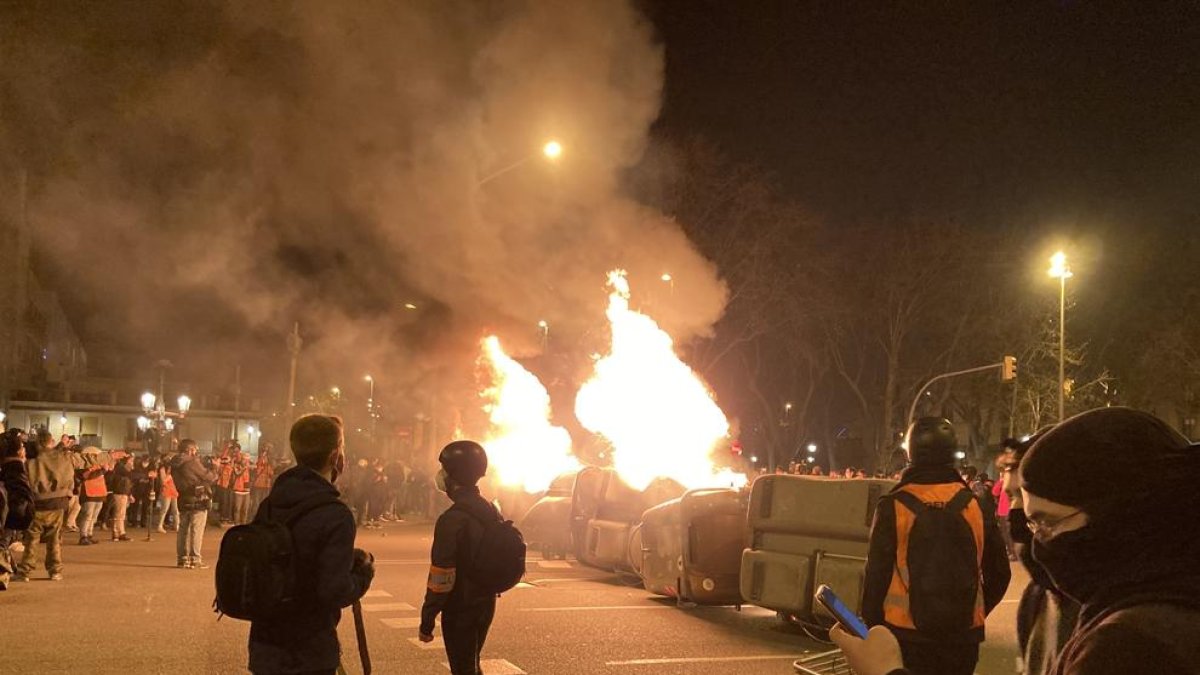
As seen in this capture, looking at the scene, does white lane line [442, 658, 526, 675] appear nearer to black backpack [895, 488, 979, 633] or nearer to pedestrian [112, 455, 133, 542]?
black backpack [895, 488, 979, 633]

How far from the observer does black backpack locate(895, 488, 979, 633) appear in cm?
423

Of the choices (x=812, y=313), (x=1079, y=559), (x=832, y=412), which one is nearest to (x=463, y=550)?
(x=1079, y=559)

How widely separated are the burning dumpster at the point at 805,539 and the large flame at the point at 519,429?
12.2 m

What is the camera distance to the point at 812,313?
32.6 meters

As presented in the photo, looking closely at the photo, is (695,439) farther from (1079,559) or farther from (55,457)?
(1079,559)

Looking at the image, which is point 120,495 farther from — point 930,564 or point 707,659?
point 930,564

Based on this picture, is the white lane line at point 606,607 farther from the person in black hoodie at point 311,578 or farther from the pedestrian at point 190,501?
the person in black hoodie at point 311,578

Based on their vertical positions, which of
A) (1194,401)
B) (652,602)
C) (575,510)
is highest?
(1194,401)

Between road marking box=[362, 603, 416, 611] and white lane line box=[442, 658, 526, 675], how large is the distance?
2.57 m

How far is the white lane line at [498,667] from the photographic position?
7328 mm

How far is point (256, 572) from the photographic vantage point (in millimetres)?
3514

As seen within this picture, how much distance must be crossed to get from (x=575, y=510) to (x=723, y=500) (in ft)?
14.3

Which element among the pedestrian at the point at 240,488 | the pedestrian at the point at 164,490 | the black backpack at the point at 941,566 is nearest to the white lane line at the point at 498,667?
the black backpack at the point at 941,566

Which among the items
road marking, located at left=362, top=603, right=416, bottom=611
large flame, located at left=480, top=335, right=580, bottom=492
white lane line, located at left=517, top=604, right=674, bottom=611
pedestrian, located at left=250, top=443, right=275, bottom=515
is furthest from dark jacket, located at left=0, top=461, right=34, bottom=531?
large flame, located at left=480, top=335, right=580, bottom=492
